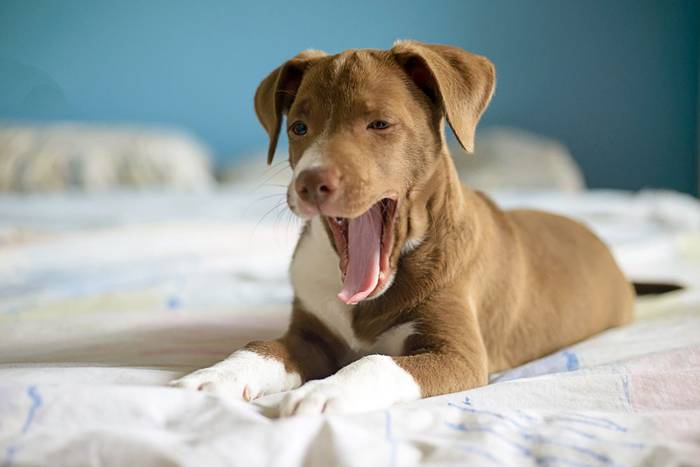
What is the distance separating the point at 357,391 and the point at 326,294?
0.45 m

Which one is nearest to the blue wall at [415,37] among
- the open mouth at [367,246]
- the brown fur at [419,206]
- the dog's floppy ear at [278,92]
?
the dog's floppy ear at [278,92]

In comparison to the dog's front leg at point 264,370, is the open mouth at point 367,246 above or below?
above

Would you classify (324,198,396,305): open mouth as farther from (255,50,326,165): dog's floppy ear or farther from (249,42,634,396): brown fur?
(255,50,326,165): dog's floppy ear

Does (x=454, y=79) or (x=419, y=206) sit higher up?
(x=454, y=79)

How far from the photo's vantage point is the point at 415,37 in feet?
19.5

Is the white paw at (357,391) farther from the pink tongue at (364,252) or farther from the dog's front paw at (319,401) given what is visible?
the pink tongue at (364,252)

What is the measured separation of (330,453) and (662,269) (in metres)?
2.44

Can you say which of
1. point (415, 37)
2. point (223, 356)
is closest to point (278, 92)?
point (223, 356)

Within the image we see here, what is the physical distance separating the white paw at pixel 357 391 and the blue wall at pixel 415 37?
494 centimetres

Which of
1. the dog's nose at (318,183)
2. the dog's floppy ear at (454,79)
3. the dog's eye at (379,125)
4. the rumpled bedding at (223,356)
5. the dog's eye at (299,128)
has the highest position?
the dog's floppy ear at (454,79)

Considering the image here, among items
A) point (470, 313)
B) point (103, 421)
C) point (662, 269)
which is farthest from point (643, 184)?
point (103, 421)

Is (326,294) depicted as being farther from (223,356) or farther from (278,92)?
(278,92)

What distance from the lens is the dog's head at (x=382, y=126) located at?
141cm

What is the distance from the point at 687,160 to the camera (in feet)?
19.2
